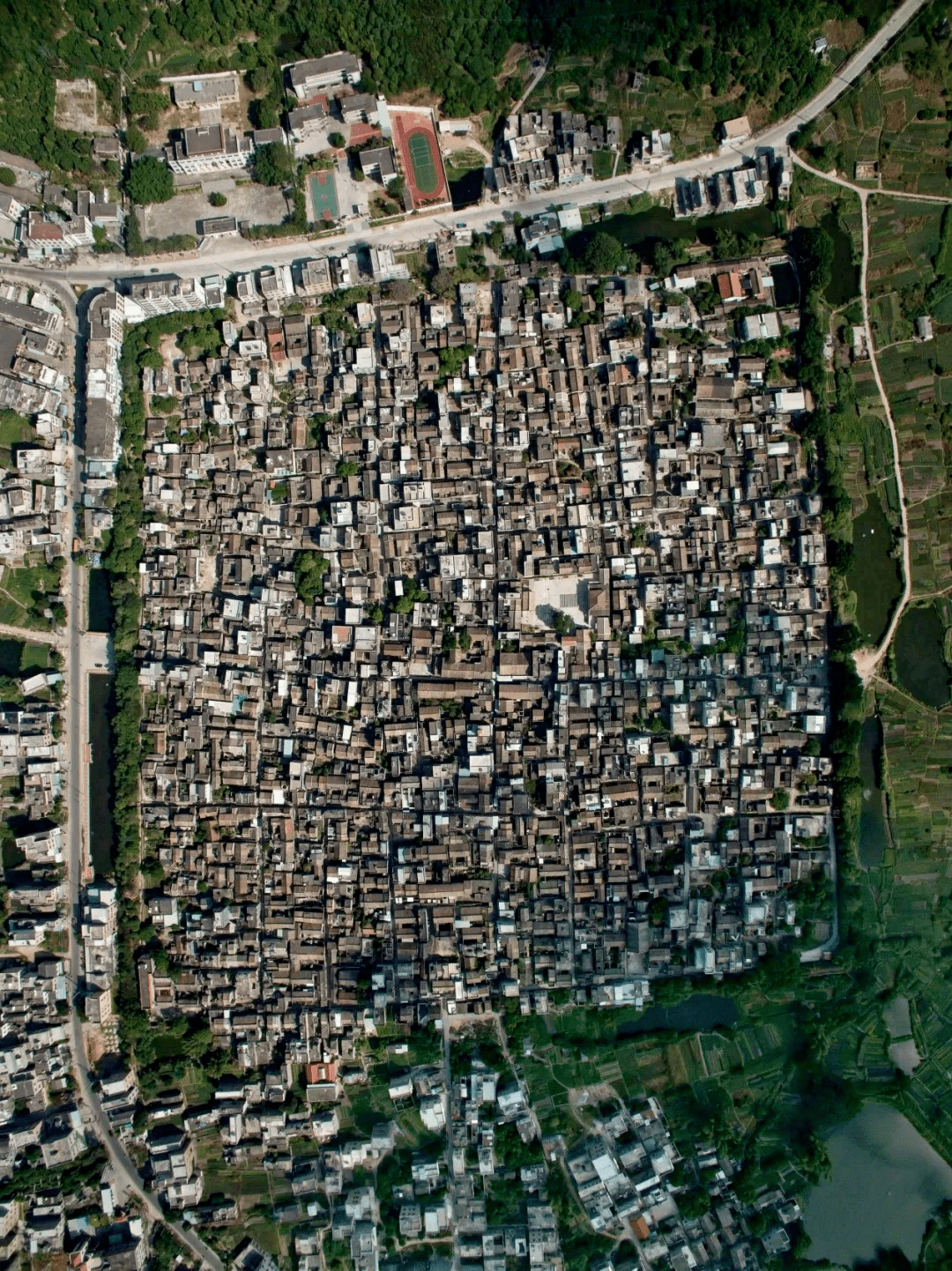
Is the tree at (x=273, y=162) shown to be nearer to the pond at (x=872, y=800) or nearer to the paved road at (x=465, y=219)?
the paved road at (x=465, y=219)

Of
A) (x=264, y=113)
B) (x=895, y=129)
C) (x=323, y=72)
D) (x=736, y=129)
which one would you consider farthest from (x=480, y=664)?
(x=895, y=129)

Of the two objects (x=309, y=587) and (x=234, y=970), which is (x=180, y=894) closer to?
(x=234, y=970)

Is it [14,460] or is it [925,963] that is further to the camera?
[14,460]

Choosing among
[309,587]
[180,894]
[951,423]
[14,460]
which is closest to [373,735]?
[309,587]

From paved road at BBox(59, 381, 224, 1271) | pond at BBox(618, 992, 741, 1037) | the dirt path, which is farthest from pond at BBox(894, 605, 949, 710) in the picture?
paved road at BBox(59, 381, 224, 1271)

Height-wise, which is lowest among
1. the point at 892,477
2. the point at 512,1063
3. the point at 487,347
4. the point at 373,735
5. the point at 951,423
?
the point at 512,1063

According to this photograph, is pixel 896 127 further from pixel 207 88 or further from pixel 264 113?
pixel 207 88

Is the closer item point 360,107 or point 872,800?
point 872,800

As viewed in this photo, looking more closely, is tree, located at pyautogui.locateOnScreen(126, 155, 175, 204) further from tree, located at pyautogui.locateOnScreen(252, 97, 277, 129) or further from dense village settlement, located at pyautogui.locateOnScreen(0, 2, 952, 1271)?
tree, located at pyautogui.locateOnScreen(252, 97, 277, 129)
